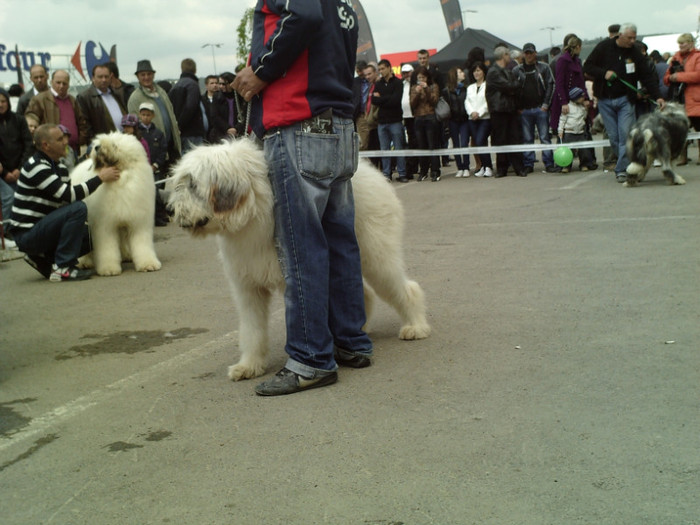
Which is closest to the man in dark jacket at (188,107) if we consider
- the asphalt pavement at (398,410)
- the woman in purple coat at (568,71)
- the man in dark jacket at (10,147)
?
the man in dark jacket at (10,147)

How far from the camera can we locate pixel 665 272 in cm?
636

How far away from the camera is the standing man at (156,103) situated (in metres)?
12.4

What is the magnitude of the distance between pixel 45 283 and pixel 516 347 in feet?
18.0

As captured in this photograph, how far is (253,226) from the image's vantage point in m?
4.30

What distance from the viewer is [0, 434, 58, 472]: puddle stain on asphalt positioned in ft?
11.9

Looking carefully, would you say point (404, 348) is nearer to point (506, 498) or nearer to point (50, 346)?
point (506, 498)

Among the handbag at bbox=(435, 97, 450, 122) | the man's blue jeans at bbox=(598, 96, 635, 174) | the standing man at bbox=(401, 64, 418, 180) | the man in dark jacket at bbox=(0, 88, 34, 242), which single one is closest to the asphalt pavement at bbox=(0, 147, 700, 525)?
the man in dark jacket at bbox=(0, 88, 34, 242)

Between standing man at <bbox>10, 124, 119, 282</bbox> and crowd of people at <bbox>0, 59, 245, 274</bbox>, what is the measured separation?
10 millimetres

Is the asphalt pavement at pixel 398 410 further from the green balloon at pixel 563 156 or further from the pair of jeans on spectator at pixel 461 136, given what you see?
the pair of jeans on spectator at pixel 461 136

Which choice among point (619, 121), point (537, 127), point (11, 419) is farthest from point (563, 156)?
point (11, 419)

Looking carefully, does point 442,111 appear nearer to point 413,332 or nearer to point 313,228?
point 413,332

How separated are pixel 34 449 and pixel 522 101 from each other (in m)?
12.7

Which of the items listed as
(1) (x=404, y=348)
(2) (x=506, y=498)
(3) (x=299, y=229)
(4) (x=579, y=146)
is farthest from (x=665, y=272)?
(4) (x=579, y=146)

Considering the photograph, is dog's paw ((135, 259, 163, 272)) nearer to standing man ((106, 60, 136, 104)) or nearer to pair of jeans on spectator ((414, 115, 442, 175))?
standing man ((106, 60, 136, 104))
